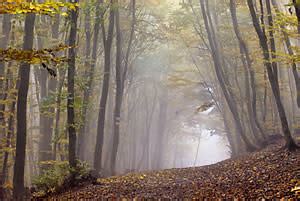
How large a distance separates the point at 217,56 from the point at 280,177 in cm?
944

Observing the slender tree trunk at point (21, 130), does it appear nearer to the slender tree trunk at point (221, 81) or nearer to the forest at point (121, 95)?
the forest at point (121, 95)

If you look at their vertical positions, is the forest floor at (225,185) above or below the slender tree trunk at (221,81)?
below

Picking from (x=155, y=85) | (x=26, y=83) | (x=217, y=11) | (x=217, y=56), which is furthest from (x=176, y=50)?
(x=26, y=83)

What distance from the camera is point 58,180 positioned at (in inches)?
413

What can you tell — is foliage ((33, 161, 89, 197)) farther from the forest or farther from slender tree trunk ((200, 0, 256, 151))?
slender tree trunk ((200, 0, 256, 151))

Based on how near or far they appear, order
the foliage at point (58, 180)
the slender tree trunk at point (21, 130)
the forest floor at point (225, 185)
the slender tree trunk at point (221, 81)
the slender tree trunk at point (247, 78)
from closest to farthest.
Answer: the forest floor at point (225, 185)
the slender tree trunk at point (21, 130)
the foliage at point (58, 180)
the slender tree trunk at point (247, 78)
the slender tree trunk at point (221, 81)

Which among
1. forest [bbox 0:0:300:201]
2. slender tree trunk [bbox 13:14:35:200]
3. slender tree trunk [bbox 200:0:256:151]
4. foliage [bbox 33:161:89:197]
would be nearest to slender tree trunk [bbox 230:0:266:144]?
forest [bbox 0:0:300:201]

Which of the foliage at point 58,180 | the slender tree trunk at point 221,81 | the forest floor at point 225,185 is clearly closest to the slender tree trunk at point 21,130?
the foliage at point 58,180

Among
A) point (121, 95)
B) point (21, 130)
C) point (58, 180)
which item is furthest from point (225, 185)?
point (121, 95)

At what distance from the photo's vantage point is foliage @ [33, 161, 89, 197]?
10.2 metres

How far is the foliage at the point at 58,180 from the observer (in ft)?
33.6

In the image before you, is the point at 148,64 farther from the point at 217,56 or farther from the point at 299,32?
the point at 299,32

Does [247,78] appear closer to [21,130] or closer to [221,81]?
[221,81]

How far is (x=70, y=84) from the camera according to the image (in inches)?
423
